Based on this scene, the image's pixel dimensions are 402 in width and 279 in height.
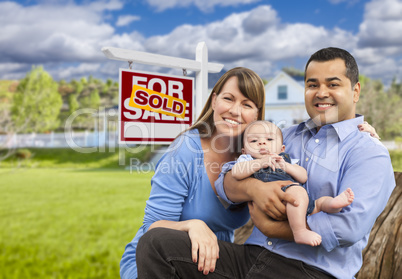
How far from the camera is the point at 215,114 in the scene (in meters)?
2.27

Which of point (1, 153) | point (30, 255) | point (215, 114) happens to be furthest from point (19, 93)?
point (215, 114)

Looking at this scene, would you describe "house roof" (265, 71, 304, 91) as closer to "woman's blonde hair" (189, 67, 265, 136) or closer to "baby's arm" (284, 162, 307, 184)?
"woman's blonde hair" (189, 67, 265, 136)

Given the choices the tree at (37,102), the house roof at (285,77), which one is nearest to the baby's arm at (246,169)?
the house roof at (285,77)

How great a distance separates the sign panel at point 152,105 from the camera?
337 cm

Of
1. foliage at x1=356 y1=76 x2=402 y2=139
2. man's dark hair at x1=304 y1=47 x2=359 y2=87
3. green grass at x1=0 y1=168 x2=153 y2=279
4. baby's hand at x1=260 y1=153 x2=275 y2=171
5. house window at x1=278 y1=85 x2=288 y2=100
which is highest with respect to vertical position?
house window at x1=278 y1=85 x2=288 y2=100

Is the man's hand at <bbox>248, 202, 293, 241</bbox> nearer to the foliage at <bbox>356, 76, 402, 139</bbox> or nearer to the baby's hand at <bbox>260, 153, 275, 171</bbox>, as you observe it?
the baby's hand at <bbox>260, 153, 275, 171</bbox>

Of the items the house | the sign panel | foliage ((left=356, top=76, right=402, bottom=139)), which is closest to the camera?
the sign panel

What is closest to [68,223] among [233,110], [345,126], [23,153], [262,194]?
[233,110]

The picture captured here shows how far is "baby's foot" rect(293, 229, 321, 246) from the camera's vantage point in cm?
167

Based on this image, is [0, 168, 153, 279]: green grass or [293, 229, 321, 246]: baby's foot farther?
[0, 168, 153, 279]: green grass

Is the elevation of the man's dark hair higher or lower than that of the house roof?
lower

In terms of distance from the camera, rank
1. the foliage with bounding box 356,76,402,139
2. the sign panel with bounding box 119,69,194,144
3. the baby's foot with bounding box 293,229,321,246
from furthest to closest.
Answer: the foliage with bounding box 356,76,402,139
the sign panel with bounding box 119,69,194,144
the baby's foot with bounding box 293,229,321,246

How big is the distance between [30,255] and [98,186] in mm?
8063

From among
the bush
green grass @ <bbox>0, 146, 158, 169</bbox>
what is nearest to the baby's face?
green grass @ <bbox>0, 146, 158, 169</bbox>
